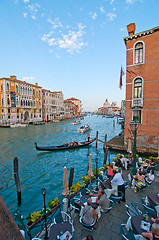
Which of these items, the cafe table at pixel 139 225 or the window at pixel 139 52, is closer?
the cafe table at pixel 139 225

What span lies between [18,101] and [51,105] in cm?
1973

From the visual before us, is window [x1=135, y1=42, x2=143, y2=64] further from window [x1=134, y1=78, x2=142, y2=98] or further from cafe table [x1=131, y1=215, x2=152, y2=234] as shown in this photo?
cafe table [x1=131, y1=215, x2=152, y2=234]

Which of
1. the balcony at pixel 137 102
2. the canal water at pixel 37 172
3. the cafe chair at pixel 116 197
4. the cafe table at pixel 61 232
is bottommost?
the canal water at pixel 37 172

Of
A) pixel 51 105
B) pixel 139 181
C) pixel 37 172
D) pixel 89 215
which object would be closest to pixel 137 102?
pixel 139 181

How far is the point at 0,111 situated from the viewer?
41.7 metres

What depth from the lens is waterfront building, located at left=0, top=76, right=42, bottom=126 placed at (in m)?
41.2

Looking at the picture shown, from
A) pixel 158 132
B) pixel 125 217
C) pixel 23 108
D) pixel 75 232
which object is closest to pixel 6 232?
pixel 75 232

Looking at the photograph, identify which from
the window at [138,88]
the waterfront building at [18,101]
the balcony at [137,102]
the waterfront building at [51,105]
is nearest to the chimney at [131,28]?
the window at [138,88]

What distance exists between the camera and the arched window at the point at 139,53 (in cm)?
1333

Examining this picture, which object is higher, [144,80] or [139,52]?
[139,52]

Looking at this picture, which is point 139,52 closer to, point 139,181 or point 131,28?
point 131,28

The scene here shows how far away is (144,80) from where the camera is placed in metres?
13.4

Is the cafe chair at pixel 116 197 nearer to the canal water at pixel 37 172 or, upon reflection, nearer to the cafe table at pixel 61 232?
the cafe table at pixel 61 232

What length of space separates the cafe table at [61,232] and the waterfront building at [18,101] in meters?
41.8
